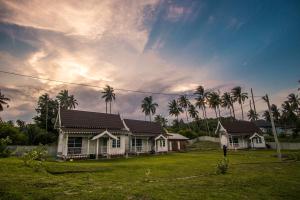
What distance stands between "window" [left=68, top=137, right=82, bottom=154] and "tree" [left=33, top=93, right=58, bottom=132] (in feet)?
87.2

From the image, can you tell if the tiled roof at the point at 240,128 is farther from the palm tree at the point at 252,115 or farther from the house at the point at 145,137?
the palm tree at the point at 252,115

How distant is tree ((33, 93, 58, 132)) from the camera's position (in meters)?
50.8

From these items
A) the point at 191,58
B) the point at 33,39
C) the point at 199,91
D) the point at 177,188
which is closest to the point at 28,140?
the point at 33,39

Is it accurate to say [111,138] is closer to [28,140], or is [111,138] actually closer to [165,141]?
[165,141]

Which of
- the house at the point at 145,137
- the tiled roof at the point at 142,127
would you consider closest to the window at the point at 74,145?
the house at the point at 145,137

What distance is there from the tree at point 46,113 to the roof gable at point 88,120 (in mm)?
23975

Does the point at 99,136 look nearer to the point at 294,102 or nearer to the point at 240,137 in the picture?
the point at 240,137

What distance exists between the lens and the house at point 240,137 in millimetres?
47062

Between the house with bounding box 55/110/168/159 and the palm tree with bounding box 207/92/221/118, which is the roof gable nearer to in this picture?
the house with bounding box 55/110/168/159

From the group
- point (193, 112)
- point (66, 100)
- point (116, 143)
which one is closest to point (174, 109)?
point (193, 112)

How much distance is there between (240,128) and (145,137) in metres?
26.9

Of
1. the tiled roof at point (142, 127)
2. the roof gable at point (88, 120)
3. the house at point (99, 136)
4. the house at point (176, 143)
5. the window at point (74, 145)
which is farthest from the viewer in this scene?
the house at point (176, 143)

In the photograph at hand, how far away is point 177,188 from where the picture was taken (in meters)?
9.36

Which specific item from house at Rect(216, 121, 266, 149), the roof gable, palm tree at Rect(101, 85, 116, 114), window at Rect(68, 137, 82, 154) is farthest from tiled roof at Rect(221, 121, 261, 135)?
palm tree at Rect(101, 85, 116, 114)
